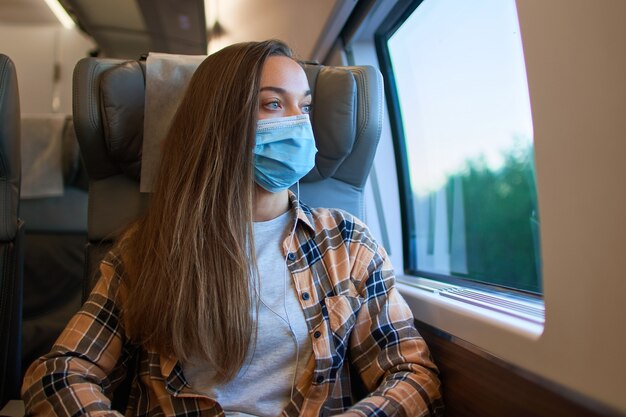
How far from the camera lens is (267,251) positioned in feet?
3.76

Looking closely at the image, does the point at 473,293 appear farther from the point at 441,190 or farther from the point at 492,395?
the point at 441,190

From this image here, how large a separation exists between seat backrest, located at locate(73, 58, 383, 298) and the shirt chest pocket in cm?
44

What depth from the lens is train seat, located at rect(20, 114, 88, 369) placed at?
8.41 ft

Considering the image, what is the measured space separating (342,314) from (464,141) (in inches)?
44.0

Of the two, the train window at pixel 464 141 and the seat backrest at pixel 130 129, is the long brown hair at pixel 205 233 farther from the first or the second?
the train window at pixel 464 141

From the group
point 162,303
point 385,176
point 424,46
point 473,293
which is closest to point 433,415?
point 473,293

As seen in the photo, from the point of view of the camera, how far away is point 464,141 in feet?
6.20

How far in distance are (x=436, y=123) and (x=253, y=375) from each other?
1444 millimetres

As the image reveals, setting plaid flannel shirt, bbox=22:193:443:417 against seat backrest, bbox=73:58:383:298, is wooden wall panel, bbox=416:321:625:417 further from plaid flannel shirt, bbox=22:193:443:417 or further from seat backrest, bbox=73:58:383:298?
seat backrest, bbox=73:58:383:298

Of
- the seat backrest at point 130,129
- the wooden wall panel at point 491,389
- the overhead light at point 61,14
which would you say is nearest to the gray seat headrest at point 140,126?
the seat backrest at point 130,129

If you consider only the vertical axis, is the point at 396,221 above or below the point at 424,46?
below

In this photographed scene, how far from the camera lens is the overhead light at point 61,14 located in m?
3.69

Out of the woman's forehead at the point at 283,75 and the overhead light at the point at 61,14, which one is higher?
the overhead light at the point at 61,14

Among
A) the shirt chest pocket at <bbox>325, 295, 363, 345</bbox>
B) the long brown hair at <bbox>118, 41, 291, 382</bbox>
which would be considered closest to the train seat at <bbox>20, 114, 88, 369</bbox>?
the long brown hair at <bbox>118, 41, 291, 382</bbox>
